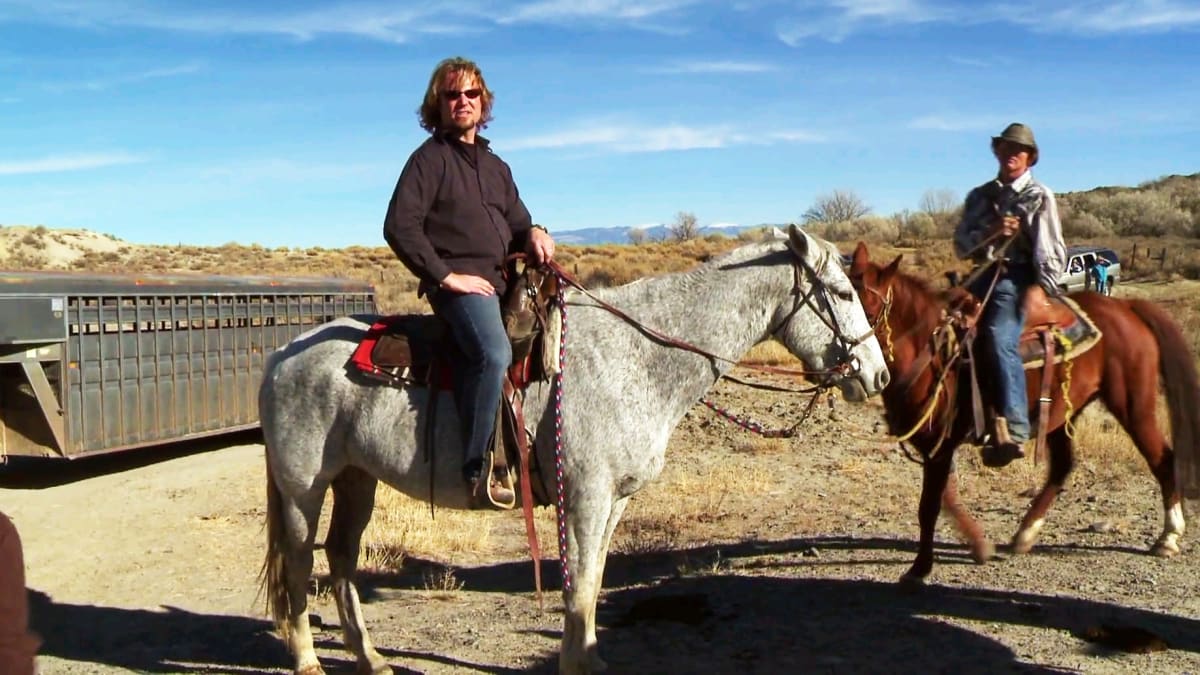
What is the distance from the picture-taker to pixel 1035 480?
1008cm

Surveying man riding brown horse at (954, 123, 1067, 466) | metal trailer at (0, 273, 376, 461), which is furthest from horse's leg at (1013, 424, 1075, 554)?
metal trailer at (0, 273, 376, 461)

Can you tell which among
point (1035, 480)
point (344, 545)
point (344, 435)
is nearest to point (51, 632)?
point (344, 545)

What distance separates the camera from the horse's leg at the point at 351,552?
543cm

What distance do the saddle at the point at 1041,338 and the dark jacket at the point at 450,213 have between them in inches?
130

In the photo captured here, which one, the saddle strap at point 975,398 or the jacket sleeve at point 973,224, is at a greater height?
the jacket sleeve at point 973,224

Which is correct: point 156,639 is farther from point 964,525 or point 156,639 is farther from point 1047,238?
point 1047,238

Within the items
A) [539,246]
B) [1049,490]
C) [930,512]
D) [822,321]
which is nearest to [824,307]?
[822,321]

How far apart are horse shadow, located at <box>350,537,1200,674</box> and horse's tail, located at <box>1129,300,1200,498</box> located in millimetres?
1689

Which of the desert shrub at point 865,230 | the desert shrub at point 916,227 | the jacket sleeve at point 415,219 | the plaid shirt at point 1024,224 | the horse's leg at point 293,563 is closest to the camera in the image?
the jacket sleeve at point 415,219

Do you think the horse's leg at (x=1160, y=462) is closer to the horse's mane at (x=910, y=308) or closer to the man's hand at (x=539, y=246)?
the horse's mane at (x=910, y=308)

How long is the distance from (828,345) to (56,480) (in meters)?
10.3

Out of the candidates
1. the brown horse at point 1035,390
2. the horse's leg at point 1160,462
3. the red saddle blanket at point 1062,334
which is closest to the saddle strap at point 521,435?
the brown horse at point 1035,390

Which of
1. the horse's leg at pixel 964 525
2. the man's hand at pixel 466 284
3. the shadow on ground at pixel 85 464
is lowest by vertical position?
the shadow on ground at pixel 85 464

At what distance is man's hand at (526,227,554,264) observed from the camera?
16.4ft
